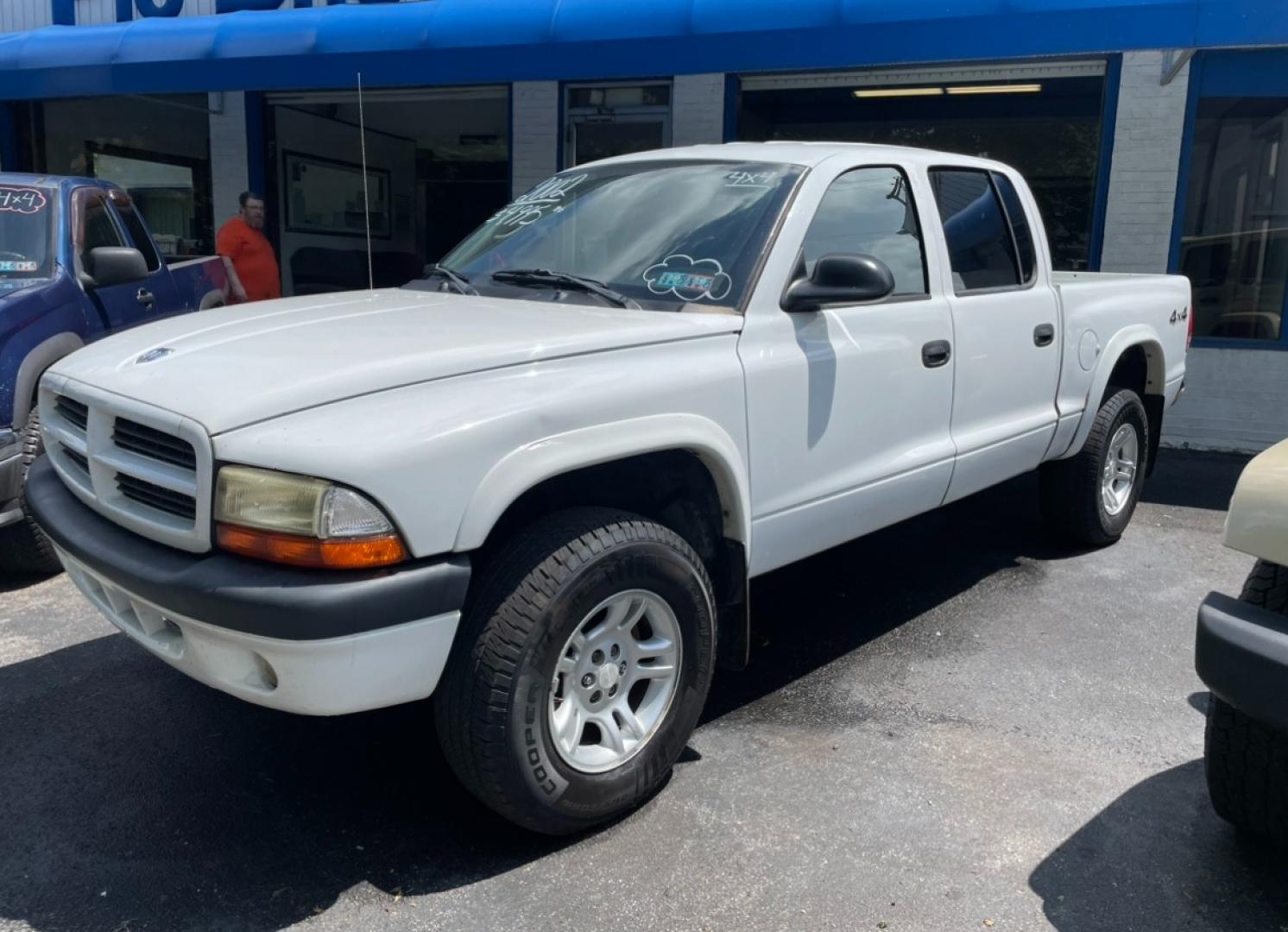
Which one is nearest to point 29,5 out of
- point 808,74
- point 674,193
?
point 808,74

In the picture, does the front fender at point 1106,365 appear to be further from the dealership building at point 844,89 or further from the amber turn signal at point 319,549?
the amber turn signal at point 319,549

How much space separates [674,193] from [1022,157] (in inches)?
296

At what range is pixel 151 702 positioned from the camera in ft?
12.2

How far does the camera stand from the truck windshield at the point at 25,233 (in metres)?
5.20

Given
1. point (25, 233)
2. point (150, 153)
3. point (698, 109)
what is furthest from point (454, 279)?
point (150, 153)

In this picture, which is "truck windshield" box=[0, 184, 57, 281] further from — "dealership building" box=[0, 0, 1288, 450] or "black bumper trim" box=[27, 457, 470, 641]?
"dealership building" box=[0, 0, 1288, 450]

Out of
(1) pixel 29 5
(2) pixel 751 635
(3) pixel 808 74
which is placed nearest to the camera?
(2) pixel 751 635

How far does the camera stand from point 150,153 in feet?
42.7

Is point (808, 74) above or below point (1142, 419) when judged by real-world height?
above

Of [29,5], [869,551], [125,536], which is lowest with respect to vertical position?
[869,551]

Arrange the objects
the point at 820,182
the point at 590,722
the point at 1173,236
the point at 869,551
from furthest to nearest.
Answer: the point at 1173,236 < the point at 869,551 < the point at 820,182 < the point at 590,722

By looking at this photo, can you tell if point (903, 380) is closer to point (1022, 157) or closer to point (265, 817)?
point (265, 817)

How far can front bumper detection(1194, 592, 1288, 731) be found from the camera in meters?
2.19

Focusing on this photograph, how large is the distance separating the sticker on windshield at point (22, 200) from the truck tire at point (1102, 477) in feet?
17.9
